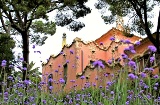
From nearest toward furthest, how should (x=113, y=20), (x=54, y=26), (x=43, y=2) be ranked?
(x=43, y=2), (x=113, y=20), (x=54, y=26)

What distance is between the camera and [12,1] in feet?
47.5

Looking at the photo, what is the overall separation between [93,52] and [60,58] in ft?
10.8

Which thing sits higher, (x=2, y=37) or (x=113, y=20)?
(x=113, y=20)

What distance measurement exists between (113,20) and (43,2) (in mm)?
3494

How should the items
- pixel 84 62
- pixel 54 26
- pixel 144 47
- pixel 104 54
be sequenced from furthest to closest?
pixel 104 54
pixel 84 62
pixel 144 47
pixel 54 26

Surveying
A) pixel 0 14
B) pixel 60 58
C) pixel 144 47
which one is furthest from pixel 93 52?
pixel 0 14

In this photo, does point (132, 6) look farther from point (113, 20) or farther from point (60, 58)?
point (60, 58)

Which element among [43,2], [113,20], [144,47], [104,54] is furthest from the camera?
[104,54]

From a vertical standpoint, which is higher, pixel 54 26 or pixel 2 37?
pixel 54 26

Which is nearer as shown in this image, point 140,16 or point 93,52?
point 140,16

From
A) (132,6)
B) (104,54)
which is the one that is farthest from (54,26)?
(104,54)

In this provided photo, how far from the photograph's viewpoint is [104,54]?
90.3 ft

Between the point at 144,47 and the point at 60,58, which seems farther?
the point at 60,58

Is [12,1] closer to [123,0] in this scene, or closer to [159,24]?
[123,0]
